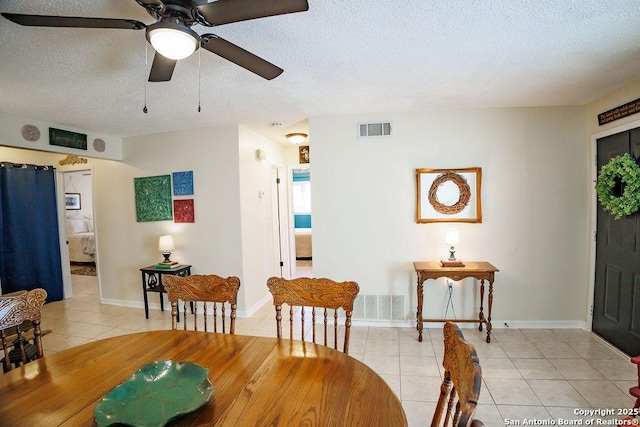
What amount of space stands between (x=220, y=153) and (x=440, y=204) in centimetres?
268

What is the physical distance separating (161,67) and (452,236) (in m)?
2.80

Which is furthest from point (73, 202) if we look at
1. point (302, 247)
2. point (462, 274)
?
point (462, 274)

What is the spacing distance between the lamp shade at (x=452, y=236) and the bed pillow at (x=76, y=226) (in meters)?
8.78

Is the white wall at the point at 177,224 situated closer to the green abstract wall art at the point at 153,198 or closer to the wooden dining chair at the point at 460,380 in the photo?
the green abstract wall art at the point at 153,198

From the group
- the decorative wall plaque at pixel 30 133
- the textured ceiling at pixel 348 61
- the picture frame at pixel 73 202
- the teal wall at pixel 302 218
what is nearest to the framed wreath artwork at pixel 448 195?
the textured ceiling at pixel 348 61

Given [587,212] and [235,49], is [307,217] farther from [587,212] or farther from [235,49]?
[235,49]

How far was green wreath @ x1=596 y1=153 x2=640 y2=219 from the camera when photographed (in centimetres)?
234

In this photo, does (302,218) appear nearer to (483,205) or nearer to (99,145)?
(99,145)

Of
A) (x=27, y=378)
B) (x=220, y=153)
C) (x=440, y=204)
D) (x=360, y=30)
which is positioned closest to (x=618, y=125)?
(x=440, y=204)

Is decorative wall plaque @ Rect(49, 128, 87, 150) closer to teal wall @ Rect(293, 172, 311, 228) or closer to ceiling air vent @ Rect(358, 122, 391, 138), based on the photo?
ceiling air vent @ Rect(358, 122, 391, 138)

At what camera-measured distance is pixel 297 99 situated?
2.79 meters

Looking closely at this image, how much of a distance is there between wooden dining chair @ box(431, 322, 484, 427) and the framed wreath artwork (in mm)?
2341

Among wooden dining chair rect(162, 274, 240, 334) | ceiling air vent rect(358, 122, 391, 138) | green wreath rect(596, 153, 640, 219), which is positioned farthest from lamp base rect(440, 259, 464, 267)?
wooden dining chair rect(162, 274, 240, 334)

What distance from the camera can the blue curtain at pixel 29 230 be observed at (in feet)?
13.4
